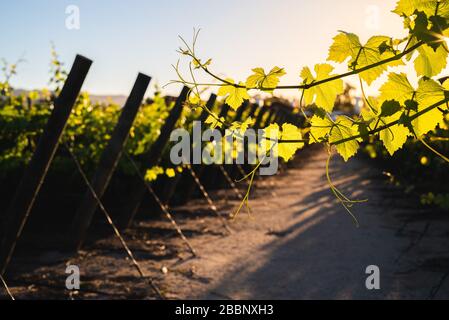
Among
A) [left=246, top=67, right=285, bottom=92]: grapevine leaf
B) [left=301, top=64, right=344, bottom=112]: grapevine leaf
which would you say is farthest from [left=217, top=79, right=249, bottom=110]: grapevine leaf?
[left=301, top=64, right=344, bottom=112]: grapevine leaf

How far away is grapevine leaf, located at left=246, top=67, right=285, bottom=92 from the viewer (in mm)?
1189

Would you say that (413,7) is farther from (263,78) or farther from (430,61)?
(263,78)

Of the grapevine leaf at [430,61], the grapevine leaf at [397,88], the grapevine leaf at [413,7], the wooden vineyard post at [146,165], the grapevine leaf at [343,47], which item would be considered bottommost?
the wooden vineyard post at [146,165]

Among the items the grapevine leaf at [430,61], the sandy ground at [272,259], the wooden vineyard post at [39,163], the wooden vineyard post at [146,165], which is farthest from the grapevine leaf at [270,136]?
the wooden vineyard post at [146,165]

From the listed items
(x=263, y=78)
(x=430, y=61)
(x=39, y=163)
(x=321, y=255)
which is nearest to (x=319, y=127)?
(x=263, y=78)

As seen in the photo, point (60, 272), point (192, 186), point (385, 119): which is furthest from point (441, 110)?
point (192, 186)

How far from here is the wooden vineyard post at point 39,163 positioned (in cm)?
411

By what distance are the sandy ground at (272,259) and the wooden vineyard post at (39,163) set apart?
0.55 metres

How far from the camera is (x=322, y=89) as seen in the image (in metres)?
1.18

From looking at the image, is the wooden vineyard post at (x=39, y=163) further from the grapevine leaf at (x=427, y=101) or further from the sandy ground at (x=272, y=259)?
the grapevine leaf at (x=427, y=101)

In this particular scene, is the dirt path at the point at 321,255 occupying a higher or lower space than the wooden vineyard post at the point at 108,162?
lower

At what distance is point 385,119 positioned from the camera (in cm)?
115

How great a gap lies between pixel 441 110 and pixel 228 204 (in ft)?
25.6

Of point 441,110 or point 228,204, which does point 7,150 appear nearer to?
point 228,204
